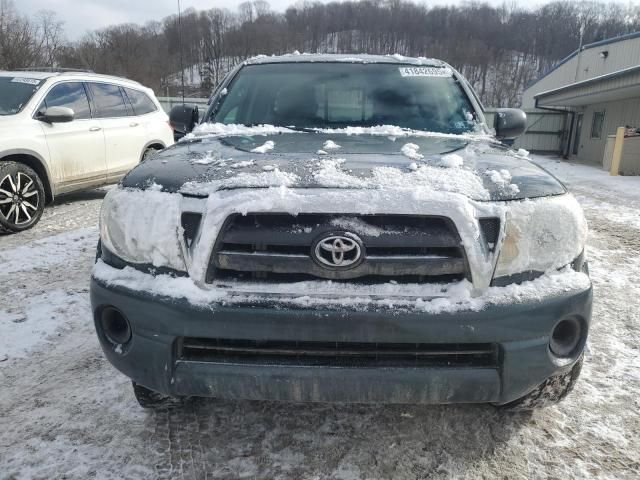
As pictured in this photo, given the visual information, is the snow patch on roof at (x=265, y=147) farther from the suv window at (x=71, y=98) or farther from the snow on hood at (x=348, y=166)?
the suv window at (x=71, y=98)

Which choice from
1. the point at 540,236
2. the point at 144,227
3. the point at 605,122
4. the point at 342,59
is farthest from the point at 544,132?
the point at 144,227

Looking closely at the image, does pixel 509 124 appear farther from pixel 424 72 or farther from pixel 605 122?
pixel 605 122

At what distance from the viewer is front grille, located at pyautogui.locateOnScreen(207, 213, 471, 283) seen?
5.45 feet

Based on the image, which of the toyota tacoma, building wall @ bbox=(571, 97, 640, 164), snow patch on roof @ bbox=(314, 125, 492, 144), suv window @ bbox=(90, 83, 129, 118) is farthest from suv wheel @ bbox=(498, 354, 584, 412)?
building wall @ bbox=(571, 97, 640, 164)

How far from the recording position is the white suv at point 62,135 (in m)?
5.49

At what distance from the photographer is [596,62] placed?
2292 cm

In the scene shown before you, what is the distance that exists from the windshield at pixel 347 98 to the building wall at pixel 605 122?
59.2 feet

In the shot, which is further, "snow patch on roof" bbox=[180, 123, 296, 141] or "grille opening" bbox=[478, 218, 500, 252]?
"snow patch on roof" bbox=[180, 123, 296, 141]

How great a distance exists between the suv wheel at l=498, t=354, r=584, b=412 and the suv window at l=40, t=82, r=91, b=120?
623 cm

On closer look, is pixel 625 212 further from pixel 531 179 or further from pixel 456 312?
pixel 456 312

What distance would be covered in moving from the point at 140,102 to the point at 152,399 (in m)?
6.78

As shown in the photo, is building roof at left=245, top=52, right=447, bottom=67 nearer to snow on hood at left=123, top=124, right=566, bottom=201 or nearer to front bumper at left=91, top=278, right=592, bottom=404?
snow on hood at left=123, top=124, right=566, bottom=201

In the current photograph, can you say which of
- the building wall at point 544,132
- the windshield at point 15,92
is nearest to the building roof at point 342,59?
the windshield at point 15,92

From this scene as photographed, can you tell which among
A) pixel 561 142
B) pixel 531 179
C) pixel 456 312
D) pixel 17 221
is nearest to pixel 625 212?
pixel 531 179
